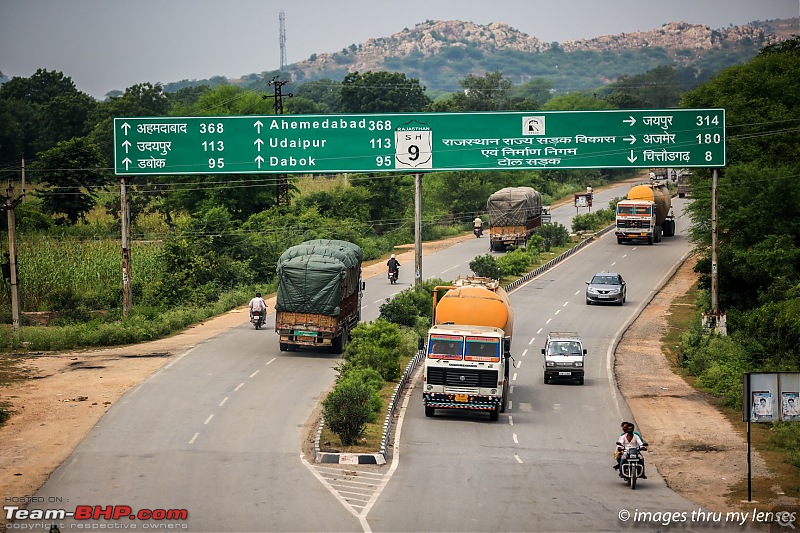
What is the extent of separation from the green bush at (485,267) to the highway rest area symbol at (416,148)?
16993mm

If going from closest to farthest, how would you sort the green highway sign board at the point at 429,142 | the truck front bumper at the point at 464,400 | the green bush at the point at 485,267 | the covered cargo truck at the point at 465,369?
the covered cargo truck at the point at 465,369
the truck front bumper at the point at 464,400
the green highway sign board at the point at 429,142
the green bush at the point at 485,267

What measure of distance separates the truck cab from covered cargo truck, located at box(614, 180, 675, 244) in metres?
39.1

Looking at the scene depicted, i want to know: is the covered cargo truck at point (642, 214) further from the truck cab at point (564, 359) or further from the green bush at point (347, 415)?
the green bush at point (347, 415)

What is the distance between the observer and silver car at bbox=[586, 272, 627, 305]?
60312mm

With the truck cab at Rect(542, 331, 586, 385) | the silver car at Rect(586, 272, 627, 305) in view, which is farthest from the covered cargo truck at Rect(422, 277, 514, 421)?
the silver car at Rect(586, 272, 627, 305)

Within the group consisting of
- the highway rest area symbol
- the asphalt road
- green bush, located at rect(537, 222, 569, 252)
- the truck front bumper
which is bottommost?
the asphalt road

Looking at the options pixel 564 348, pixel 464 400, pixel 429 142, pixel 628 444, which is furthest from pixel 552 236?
pixel 628 444

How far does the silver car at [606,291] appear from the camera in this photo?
60.3m

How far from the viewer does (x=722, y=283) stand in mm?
55000

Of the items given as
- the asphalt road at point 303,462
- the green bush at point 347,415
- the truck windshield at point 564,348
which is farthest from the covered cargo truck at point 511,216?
the green bush at point 347,415

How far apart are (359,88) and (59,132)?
Answer: 157ft

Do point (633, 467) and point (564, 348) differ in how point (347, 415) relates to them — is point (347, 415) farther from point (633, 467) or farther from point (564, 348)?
point (564, 348)

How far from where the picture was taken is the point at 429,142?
48062 millimetres

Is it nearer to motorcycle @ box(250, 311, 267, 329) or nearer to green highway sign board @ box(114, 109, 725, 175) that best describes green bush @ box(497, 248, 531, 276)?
green highway sign board @ box(114, 109, 725, 175)
